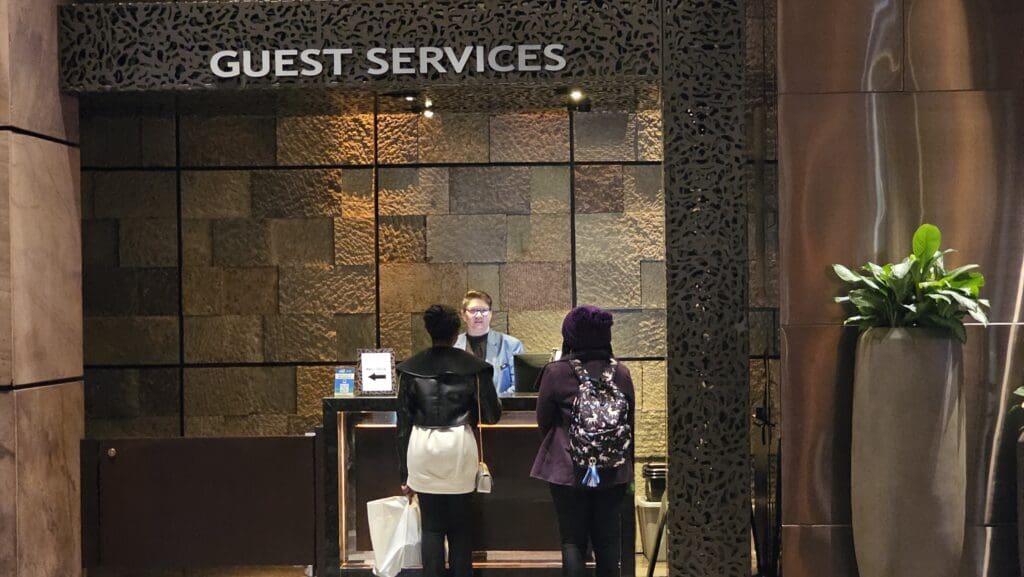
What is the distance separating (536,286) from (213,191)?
2462 millimetres

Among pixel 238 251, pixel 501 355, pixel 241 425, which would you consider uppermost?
pixel 238 251

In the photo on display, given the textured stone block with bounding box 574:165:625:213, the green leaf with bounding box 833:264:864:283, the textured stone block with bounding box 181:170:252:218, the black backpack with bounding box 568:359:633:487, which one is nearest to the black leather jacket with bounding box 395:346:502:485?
the black backpack with bounding box 568:359:633:487

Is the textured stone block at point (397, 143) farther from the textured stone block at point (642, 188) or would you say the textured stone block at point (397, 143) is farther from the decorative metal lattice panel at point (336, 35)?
the decorative metal lattice panel at point (336, 35)

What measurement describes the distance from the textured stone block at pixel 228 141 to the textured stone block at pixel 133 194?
24 centimetres

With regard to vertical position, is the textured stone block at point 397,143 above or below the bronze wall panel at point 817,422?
above

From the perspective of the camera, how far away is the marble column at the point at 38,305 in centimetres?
607

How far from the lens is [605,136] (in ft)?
27.2

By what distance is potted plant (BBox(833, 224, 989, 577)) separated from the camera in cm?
540

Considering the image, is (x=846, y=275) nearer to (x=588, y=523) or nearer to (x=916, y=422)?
(x=916, y=422)

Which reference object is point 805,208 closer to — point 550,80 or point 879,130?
point 879,130

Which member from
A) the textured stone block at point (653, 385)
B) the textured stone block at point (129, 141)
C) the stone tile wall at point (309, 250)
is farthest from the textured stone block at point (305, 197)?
the textured stone block at point (653, 385)

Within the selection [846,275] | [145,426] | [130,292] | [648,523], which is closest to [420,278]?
[130,292]

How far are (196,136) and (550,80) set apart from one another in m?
3.24

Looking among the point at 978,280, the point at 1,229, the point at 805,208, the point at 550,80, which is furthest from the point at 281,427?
the point at 978,280
